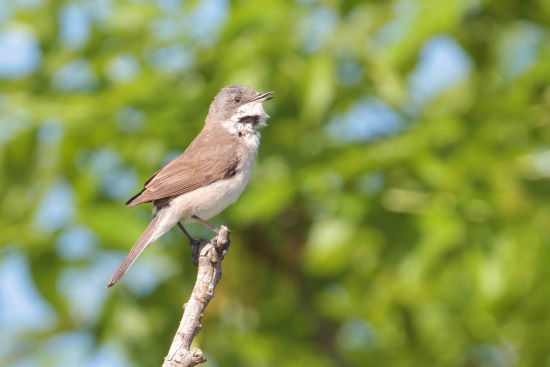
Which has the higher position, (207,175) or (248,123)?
(248,123)

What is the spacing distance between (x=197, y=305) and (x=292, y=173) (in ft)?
9.15

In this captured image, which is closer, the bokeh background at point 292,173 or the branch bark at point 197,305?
the branch bark at point 197,305

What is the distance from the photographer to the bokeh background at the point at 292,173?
6.98 meters

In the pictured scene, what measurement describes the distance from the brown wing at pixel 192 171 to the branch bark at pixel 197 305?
0.74 metres

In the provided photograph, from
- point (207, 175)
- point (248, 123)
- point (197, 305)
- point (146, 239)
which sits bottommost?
point (197, 305)

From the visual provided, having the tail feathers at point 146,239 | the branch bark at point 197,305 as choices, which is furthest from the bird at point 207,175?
the branch bark at point 197,305

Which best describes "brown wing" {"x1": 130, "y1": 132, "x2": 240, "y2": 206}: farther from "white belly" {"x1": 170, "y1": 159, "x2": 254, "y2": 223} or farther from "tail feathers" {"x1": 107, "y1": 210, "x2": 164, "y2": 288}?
"tail feathers" {"x1": 107, "y1": 210, "x2": 164, "y2": 288}

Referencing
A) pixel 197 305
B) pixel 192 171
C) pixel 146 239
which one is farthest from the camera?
pixel 192 171

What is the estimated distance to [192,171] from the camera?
5867 mm

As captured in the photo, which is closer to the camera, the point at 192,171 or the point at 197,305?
the point at 197,305

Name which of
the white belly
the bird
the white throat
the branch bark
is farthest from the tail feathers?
the white throat

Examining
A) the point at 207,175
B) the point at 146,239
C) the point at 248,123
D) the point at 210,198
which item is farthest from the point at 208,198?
the point at 248,123

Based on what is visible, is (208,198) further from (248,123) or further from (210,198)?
(248,123)

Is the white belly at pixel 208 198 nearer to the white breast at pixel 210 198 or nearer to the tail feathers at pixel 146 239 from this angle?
the white breast at pixel 210 198
